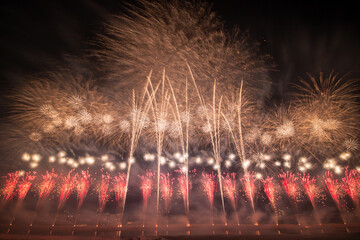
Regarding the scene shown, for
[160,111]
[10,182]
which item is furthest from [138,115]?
[10,182]

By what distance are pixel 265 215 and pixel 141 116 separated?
3697cm

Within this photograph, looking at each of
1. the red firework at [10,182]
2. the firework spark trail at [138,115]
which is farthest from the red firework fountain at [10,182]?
the firework spark trail at [138,115]

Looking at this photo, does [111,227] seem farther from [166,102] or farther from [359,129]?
[359,129]

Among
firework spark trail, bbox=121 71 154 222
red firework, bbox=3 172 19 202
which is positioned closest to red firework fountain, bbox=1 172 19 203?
red firework, bbox=3 172 19 202

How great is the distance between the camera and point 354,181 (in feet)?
53.6

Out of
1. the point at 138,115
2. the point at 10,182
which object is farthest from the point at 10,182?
A: the point at 138,115

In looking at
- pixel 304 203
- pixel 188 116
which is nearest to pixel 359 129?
pixel 188 116

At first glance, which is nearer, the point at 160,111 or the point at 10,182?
the point at 160,111

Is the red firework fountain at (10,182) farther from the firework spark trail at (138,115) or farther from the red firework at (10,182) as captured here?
the firework spark trail at (138,115)

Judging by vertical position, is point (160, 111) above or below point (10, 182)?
above

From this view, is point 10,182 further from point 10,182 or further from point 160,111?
point 160,111

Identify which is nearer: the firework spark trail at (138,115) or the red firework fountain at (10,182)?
the firework spark trail at (138,115)

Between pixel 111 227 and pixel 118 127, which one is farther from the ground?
pixel 118 127

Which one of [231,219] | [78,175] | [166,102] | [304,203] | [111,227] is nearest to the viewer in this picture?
[166,102]
